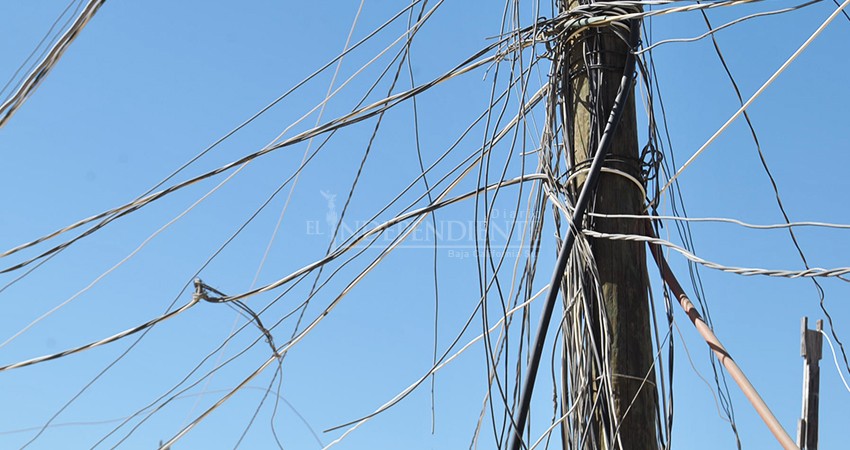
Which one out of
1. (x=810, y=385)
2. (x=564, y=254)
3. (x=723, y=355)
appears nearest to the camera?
(x=723, y=355)

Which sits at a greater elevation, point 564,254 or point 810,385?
point 810,385

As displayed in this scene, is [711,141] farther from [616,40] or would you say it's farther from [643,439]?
[643,439]

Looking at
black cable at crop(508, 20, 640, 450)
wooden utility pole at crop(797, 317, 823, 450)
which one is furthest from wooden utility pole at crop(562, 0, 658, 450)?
wooden utility pole at crop(797, 317, 823, 450)

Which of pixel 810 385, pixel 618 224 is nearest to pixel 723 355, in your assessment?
pixel 618 224

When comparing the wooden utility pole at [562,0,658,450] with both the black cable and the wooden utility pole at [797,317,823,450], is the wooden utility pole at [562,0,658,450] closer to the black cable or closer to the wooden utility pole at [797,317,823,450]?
the black cable

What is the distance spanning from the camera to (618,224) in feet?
9.31

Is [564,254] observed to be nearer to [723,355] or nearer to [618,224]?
[618,224]

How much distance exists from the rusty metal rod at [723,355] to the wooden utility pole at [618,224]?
0.15 meters

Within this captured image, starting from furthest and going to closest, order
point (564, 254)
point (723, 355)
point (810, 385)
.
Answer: point (810, 385)
point (564, 254)
point (723, 355)

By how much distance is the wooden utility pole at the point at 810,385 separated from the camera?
18.4 feet

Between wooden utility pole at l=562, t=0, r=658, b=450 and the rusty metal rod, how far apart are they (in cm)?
15

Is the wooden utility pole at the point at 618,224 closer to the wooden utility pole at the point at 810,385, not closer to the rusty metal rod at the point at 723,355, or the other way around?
the rusty metal rod at the point at 723,355

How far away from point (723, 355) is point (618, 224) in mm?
522

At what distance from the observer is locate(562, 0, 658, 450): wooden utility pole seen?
2668 millimetres
